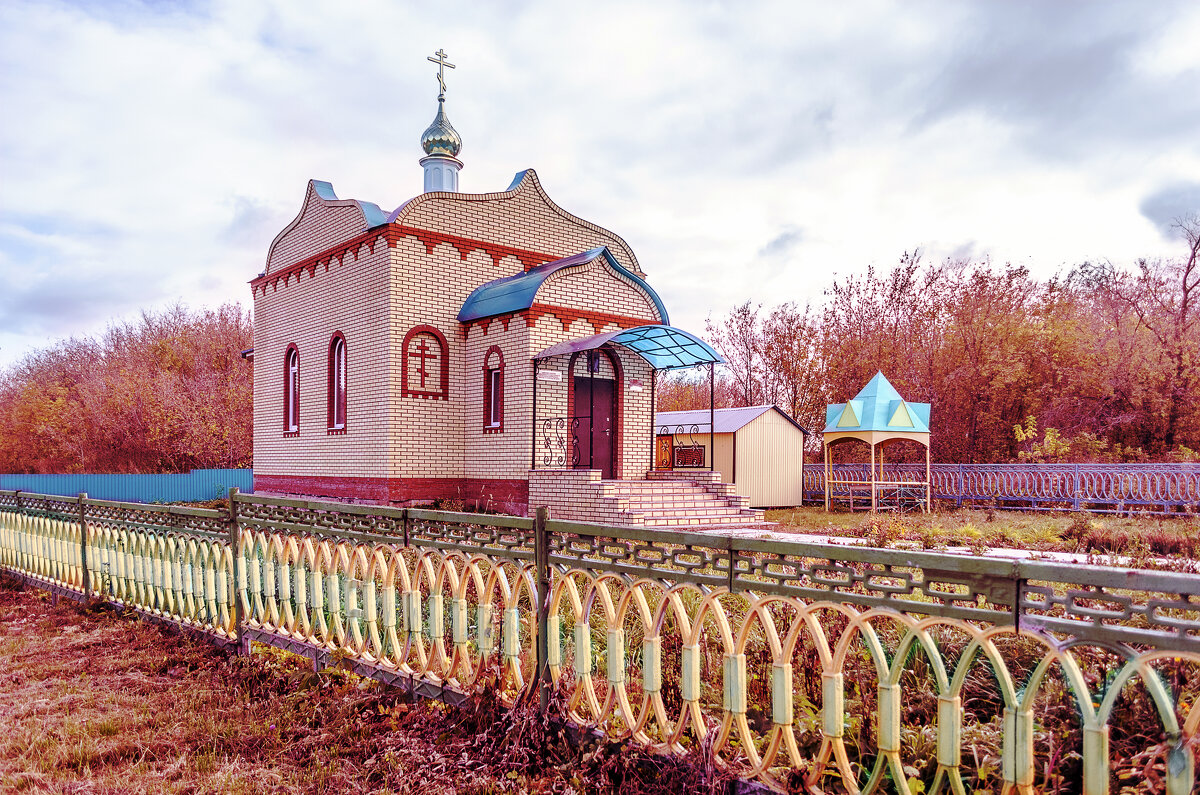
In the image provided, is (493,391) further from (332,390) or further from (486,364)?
(332,390)

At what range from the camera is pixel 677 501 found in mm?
12461

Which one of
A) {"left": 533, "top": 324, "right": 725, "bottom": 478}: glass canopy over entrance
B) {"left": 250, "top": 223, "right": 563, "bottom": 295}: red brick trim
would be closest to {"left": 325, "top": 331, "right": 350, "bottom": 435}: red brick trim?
{"left": 250, "top": 223, "right": 563, "bottom": 295}: red brick trim

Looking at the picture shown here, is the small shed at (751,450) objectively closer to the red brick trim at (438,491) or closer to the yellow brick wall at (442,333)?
the yellow brick wall at (442,333)

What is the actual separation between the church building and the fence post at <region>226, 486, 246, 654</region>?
261 inches

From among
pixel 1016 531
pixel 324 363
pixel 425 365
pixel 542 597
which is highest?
pixel 324 363

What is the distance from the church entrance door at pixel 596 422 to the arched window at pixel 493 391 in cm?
129

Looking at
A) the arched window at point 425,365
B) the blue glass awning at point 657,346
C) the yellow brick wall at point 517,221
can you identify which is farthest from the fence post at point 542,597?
the yellow brick wall at point 517,221

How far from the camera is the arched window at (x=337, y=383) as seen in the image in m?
14.3

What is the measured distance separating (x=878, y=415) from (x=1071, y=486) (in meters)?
4.72

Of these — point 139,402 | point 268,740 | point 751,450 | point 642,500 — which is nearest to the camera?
point 268,740

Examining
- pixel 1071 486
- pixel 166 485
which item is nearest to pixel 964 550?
pixel 1071 486

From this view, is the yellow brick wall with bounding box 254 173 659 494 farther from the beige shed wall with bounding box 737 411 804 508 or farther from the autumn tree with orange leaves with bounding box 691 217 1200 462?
the autumn tree with orange leaves with bounding box 691 217 1200 462

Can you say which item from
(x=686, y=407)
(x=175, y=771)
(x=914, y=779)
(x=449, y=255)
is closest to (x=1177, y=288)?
(x=686, y=407)

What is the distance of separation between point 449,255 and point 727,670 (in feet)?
39.1
